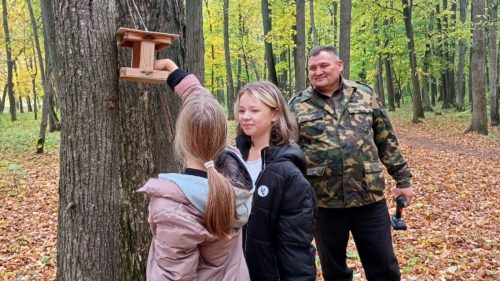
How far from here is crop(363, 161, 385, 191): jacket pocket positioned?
3574 millimetres

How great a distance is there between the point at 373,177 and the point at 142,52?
2.21 m

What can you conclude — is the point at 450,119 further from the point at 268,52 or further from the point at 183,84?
the point at 183,84

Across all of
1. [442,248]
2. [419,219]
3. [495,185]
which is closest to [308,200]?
[442,248]

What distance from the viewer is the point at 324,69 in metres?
3.67

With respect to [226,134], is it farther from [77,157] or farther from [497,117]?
[497,117]

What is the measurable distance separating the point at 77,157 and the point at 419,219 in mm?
6098

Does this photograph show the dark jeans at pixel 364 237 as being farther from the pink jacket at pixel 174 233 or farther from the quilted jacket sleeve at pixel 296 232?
the pink jacket at pixel 174 233

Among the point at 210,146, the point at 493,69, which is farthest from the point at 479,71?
the point at 210,146

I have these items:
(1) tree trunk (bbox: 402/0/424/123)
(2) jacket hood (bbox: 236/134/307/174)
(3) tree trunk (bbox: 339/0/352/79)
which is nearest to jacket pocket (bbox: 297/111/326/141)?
(2) jacket hood (bbox: 236/134/307/174)

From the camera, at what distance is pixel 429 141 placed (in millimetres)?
15922

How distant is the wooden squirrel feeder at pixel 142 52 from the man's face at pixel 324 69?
1537 mm

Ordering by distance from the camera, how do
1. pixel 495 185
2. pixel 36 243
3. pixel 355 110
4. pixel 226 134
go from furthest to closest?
1. pixel 495 185
2. pixel 36 243
3. pixel 355 110
4. pixel 226 134

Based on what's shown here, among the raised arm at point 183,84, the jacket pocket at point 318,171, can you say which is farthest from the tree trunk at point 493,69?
the raised arm at point 183,84

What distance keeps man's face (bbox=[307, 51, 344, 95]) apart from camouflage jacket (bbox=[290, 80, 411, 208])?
14 centimetres
